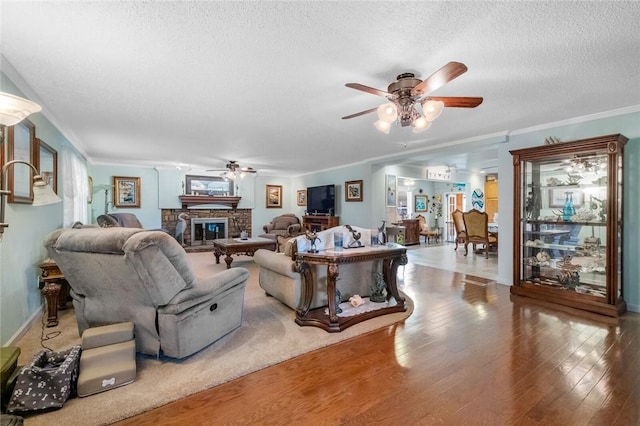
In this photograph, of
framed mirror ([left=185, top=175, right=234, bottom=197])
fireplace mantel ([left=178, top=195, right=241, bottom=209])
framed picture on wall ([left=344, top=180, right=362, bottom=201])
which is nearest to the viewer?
framed picture on wall ([left=344, top=180, right=362, bottom=201])

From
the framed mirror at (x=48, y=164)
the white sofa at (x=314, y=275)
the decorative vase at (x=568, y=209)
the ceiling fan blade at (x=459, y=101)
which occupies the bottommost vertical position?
the white sofa at (x=314, y=275)

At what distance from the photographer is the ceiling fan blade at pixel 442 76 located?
5.99ft

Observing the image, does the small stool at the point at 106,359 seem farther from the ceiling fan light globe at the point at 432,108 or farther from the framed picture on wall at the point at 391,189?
the framed picture on wall at the point at 391,189

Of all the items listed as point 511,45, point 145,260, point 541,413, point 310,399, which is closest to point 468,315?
point 541,413

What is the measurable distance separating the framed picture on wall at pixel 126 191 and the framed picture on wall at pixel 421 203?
28.9 feet

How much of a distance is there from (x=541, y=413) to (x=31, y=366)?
3.12 meters

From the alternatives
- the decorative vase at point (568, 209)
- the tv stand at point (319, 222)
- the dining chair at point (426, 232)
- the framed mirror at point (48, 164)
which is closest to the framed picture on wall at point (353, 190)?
the tv stand at point (319, 222)

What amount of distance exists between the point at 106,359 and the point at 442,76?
305 cm

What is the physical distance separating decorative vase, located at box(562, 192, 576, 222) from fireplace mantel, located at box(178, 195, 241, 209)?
26.3 feet

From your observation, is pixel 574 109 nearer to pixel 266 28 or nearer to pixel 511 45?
pixel 511 45

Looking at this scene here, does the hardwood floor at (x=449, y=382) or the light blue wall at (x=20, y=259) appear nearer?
the hardwood floor at (x=449, y=382)

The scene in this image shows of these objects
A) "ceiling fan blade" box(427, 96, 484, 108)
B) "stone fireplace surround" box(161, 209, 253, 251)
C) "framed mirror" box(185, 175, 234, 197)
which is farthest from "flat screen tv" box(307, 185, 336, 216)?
"ceiling fan blade" box(427, 96, 484, 108)

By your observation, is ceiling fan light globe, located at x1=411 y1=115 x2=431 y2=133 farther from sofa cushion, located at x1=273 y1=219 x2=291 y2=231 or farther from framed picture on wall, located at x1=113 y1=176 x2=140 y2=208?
framed picture on wall, located at x1=113 y1=176 x2=140 y2=208

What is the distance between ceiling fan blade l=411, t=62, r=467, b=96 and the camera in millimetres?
1826
